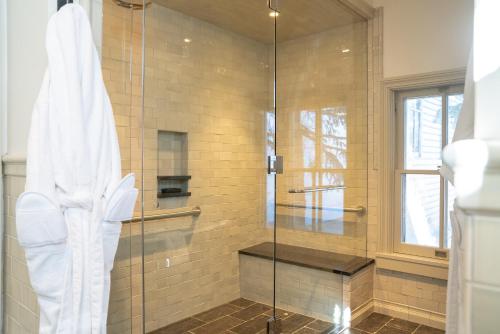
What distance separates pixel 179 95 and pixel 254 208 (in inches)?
44.6

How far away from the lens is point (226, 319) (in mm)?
2805

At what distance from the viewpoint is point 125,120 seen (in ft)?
7.22

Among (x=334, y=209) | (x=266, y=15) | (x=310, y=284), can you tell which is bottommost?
Result: (x=310, y=284)

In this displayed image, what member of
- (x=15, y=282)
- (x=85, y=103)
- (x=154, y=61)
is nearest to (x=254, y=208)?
(x=154, y=61)

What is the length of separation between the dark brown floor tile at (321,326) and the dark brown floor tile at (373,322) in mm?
Answer: 218

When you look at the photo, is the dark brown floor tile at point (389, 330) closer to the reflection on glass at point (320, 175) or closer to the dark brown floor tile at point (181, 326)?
the reflection on glass at point (320, 175)

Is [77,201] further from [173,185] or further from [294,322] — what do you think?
[294,322]

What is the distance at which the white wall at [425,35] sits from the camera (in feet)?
9.16

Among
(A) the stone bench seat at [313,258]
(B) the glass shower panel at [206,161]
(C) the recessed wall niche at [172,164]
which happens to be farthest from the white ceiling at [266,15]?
(A) the stone bench seat at [313,258]

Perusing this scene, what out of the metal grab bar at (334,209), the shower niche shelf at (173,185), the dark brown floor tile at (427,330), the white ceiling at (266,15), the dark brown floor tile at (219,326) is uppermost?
the white ceiling at (266,15)

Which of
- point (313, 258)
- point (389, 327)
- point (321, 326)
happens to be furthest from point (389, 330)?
point (313, 258)

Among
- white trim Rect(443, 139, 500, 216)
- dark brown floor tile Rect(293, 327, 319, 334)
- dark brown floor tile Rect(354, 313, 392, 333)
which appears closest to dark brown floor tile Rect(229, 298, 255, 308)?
dark brown floor tile Rect(293, 327, 319, 334)

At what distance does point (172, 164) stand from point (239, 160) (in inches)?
24.8

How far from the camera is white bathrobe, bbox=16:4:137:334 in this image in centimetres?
115
